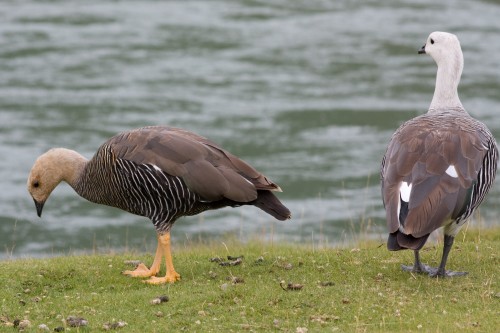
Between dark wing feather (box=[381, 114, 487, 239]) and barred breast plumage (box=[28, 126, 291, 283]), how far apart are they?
4.37ft

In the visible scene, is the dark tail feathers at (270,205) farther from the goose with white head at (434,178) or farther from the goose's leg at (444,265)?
the goose's leg at (444,265)

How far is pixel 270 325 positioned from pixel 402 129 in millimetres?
3062

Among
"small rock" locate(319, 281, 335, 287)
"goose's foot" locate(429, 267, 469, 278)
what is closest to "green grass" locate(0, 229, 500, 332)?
"small rock" locate(319, 281, 335, 287)

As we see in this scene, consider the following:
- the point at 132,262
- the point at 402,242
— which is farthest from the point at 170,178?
the point at 402,242

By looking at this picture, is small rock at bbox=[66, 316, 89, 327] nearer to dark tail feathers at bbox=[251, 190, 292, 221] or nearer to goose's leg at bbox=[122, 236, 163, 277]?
goose's leg at bbox=[122, 236, 163, 277]

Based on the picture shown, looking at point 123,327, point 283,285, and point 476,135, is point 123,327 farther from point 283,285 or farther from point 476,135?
point 476,135

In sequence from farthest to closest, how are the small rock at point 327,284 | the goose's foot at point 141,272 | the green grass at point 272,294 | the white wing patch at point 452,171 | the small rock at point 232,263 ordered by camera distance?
the small rock at point 232,263 < the goose's foot at point 141,272 < the small rock at point 327,284 < the white wing patch at point 452,171 < the green grass at point 272,294

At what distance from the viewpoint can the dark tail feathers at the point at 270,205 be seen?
10570 mm

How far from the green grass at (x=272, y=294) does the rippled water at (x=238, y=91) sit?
9.48 m

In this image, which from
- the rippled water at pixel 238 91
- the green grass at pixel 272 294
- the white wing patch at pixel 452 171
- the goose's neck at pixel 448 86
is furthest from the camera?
the rippled water at pixel 238 91

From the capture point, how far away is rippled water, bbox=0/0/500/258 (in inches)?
997

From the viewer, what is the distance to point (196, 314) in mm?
9266

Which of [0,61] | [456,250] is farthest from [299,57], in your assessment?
[456,250]

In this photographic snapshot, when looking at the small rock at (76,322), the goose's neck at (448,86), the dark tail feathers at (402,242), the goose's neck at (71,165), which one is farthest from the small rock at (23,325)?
the goose's neck at (448,86)
